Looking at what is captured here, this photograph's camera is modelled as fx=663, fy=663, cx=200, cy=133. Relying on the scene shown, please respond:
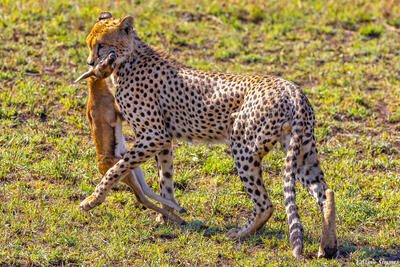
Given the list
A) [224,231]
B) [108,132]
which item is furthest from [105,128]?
[224,231]

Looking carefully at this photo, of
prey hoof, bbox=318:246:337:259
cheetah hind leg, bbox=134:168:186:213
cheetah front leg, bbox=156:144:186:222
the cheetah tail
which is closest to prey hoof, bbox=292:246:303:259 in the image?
the cheetah tail

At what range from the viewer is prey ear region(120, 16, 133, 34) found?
677 centimetres

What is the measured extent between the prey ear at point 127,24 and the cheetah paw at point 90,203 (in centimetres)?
175

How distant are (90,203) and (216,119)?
1485mm

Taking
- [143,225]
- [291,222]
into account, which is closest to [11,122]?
[143,225]

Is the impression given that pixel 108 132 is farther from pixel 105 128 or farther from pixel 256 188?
pixel 256 188

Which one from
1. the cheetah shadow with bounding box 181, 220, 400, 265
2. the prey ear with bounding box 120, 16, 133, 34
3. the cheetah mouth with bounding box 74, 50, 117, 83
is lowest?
the cheetah shadow with bounding box 181, 220, 400, 265

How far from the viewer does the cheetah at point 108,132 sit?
6699 millimetres

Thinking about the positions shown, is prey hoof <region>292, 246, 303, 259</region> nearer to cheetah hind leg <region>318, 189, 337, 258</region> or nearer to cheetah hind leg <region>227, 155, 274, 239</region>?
cheetah hind leg <region>318, 189, 337, 258</region>

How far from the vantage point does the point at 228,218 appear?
6898 millimetres

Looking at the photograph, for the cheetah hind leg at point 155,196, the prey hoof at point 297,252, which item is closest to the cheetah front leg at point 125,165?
the cheetah hind leg at point 155,196

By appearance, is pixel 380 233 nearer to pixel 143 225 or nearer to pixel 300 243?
pixel 300 243

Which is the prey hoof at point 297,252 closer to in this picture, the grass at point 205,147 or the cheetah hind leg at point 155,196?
the grass at point 205,147

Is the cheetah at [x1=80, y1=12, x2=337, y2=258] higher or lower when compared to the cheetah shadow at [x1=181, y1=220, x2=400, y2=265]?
higher
